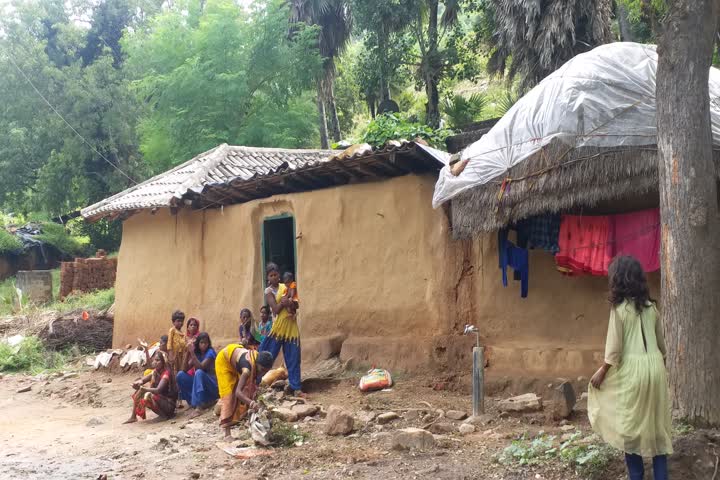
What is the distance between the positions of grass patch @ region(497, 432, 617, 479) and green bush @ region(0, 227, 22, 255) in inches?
883

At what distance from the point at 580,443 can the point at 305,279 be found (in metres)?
5.33

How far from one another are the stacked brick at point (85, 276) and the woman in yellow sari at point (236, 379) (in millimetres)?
13205

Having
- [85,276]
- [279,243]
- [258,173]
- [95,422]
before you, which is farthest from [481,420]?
[85,276]

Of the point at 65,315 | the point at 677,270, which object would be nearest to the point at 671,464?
the point at 677,270

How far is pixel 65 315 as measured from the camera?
51.3 feet

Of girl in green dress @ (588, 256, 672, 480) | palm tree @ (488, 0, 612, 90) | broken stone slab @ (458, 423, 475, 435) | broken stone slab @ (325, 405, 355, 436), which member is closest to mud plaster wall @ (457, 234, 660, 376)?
broken stone slab @ (458, 423, 475, 435)

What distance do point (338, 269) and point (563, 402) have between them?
3.98 m

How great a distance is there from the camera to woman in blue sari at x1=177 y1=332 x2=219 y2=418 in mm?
8266

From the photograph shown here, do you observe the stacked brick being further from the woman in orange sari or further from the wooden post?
the wooden post

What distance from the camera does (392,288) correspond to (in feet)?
28.9

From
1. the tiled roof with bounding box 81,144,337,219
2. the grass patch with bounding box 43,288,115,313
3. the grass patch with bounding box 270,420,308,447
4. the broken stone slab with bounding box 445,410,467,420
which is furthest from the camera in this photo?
the grass patch with bounding box 43,288,115,313

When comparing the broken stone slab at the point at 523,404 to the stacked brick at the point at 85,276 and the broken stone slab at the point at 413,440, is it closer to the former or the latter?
the broken stone slab at the point at 413,440

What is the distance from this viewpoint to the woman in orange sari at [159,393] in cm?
841

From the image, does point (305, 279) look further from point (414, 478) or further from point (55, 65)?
point (55, 65)
